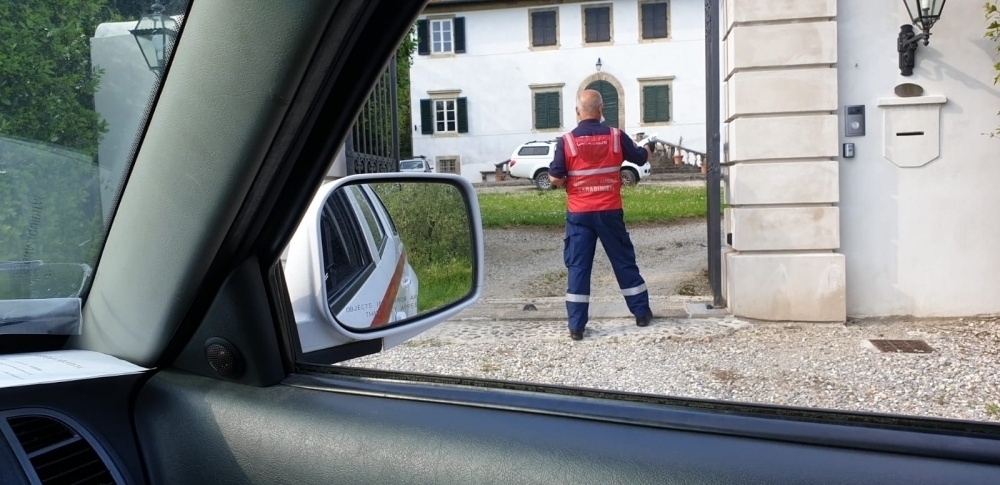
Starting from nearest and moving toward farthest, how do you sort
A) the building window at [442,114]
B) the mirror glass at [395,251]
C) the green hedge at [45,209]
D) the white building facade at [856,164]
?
the green hedge at [45,209] < the mirror glass at [395,251] < the white building facade at [856,164] < the building window at [442,114]

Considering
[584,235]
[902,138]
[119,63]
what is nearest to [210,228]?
[119,63]

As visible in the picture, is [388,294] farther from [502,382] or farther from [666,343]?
[666,343]

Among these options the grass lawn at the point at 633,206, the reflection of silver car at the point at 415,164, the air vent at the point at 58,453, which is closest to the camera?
the air vent at the point at 58,453

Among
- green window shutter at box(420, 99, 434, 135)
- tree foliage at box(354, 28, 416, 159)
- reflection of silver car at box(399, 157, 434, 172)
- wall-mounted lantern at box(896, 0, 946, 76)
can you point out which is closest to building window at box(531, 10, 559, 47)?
green window shutter at box(420, 99, 434, 135)

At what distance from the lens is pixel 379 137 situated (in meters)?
2.23

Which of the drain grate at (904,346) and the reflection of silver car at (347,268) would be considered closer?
the reflection of silver car at (347,268)

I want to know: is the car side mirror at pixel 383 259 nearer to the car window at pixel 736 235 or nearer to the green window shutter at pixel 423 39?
the car window at pixel 736 235

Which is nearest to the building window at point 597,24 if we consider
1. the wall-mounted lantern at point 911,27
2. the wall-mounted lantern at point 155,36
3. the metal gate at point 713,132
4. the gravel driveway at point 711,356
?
the gravel driveway at point 711,356

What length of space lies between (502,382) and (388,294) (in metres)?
0.49

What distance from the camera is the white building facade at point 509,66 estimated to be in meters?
2.51

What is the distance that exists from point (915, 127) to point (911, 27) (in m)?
0.34

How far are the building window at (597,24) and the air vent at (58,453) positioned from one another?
2.13 m

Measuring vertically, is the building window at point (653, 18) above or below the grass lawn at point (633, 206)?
above

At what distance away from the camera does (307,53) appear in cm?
97
